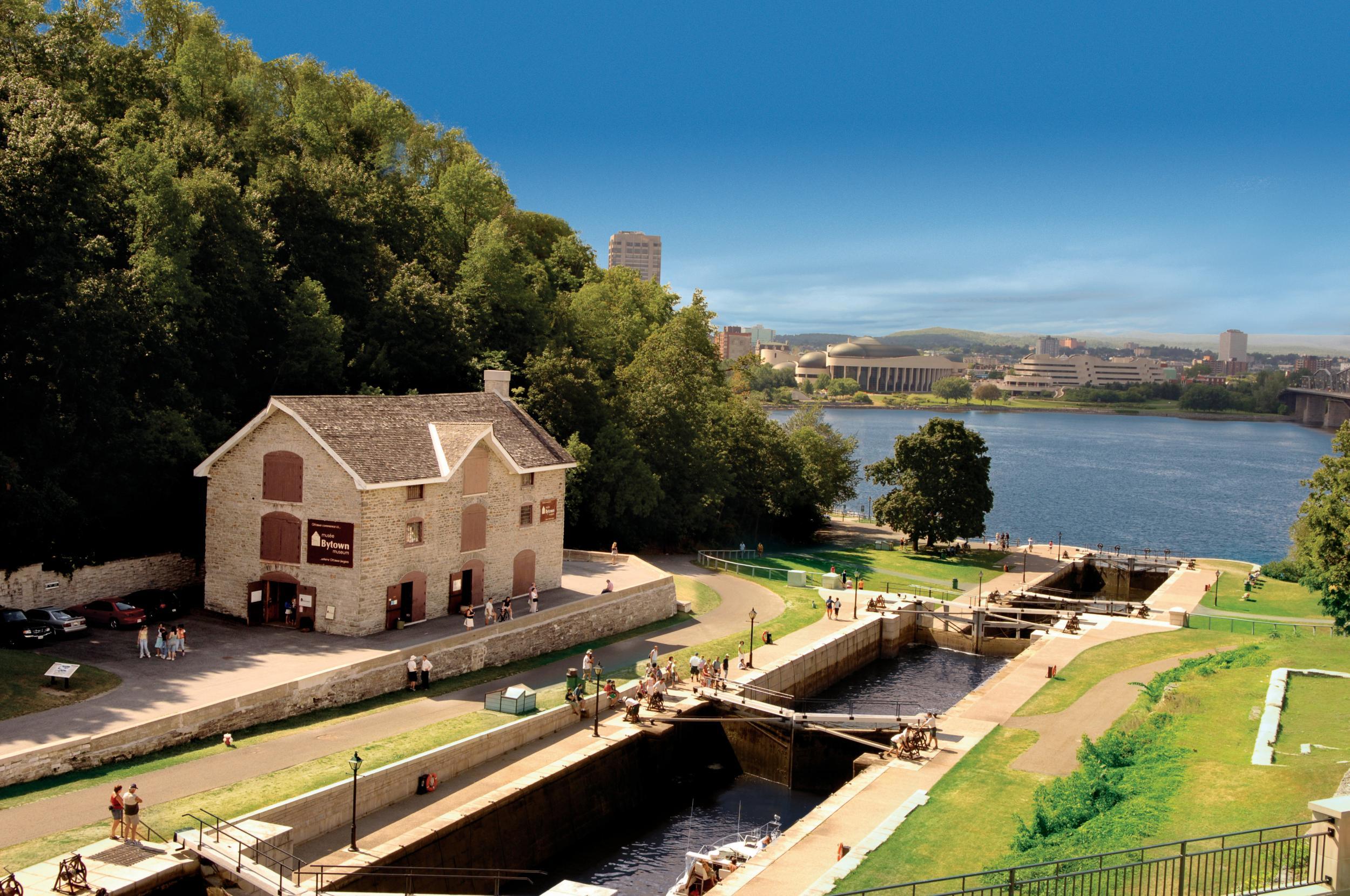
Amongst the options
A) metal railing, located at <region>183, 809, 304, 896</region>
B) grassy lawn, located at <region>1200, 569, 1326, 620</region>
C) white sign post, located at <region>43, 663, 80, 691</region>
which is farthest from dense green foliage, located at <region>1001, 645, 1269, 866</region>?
grassy lawn, located at <region>1200, 569, 1326, 620</region>

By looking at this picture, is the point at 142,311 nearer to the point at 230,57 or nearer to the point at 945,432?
the point at 230,57

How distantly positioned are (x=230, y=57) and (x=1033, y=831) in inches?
2574

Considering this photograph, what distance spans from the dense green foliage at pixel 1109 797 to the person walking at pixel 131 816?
19059mm

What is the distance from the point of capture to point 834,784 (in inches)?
1486

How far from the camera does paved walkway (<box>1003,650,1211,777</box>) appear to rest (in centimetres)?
3306

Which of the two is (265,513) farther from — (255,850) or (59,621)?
(255,850)

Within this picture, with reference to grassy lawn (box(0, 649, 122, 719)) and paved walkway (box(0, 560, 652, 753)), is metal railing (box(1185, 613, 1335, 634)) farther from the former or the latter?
grassy lawn (box(0, 649, 122, 719))

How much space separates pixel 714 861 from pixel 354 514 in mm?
17545

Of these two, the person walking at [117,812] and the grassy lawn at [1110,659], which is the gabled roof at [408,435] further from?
the grassy lawn at [1110,659]

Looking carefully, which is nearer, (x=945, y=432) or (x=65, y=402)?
(x=65, y=402)

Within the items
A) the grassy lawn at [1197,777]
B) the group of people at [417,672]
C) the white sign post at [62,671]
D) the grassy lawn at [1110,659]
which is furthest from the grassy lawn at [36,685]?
the grassy lawn at [1110,659]

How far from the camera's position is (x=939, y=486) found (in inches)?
2943

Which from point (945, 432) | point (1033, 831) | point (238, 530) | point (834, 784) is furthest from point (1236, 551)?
point (238, 530)

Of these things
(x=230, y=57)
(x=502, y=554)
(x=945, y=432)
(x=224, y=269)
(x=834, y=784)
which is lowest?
(x=834, y=784)
